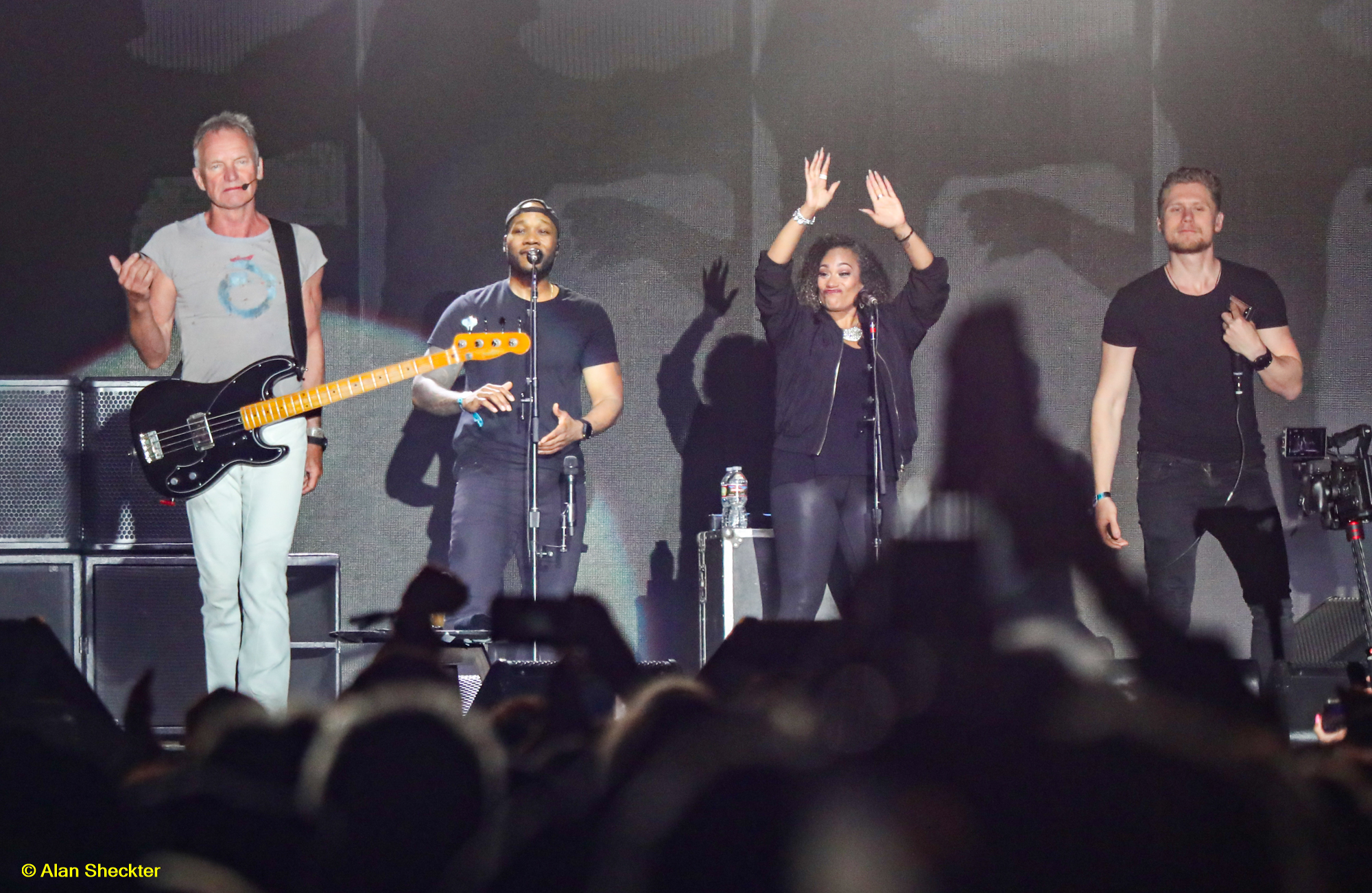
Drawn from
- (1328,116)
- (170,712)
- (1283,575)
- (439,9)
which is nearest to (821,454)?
(1283,575)

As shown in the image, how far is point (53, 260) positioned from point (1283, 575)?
16.5 feet

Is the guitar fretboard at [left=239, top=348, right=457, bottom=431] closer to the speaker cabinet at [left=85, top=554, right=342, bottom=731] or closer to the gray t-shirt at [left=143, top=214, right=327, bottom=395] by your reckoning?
the gray t-shirt at [left=143, top=214, right=327, bottom=395]

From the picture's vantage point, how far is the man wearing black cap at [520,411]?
164 inches

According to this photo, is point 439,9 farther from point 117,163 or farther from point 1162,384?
point 1162,384

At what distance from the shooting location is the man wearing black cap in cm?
418

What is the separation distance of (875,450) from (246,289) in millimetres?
2059

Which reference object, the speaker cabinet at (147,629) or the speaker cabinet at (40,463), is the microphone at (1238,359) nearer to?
the speaker cabinet at (147,629)

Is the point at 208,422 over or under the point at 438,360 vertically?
under

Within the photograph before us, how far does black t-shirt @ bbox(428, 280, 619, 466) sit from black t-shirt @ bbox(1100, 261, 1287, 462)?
6.06 feet

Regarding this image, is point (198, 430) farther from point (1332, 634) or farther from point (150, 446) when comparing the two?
point (1332, 634)

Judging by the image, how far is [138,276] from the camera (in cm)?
359

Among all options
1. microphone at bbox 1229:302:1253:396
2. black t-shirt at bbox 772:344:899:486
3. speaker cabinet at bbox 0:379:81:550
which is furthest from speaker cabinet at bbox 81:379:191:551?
microphone at bbox 1229:302:1253:396

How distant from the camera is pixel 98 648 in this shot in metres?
4.32

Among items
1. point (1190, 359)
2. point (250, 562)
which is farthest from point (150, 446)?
point (1190, 359)
